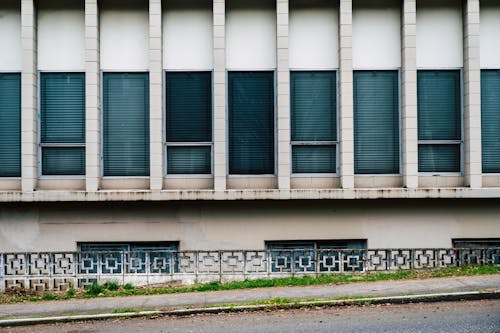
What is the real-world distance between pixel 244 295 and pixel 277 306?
1.29 metres

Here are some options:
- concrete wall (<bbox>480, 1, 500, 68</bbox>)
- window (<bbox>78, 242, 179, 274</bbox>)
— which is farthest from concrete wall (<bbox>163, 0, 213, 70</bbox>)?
concrete wall (<bbox>480, 1, 500, 68</bbox>)

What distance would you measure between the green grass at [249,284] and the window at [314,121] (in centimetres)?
287

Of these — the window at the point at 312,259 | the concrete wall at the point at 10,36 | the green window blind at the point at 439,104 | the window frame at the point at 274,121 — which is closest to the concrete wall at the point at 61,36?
the concrete wall at the point at 10,36

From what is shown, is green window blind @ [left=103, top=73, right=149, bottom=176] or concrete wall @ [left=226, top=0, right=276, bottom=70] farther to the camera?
concrete wall @ [left=226, top=0, right=276, bottom=70]

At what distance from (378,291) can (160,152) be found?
6038 millimetres

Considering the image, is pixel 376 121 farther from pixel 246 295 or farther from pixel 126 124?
pixel 126 124

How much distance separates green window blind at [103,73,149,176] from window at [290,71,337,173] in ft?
11.5

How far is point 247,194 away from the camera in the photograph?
1589 cm

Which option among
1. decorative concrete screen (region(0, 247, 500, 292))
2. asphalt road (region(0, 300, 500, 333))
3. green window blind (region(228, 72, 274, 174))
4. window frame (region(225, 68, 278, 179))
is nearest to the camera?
asphalt road (region(0, 300, 500, 333))

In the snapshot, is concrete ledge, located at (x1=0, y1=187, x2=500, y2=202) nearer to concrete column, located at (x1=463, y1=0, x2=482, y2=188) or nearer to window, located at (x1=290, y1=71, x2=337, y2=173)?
concrete column, located at (x1=463, y1=0, x2=482, y2=188)

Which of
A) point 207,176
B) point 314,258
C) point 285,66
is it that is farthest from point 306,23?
point 314,258

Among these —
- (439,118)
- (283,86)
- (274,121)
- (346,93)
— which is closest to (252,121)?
(274,121)

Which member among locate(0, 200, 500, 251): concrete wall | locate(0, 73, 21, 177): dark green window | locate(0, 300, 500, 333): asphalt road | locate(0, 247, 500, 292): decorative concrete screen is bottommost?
locate(0, 300, 500, 333): asphalt road

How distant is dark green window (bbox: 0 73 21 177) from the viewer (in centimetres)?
1642
